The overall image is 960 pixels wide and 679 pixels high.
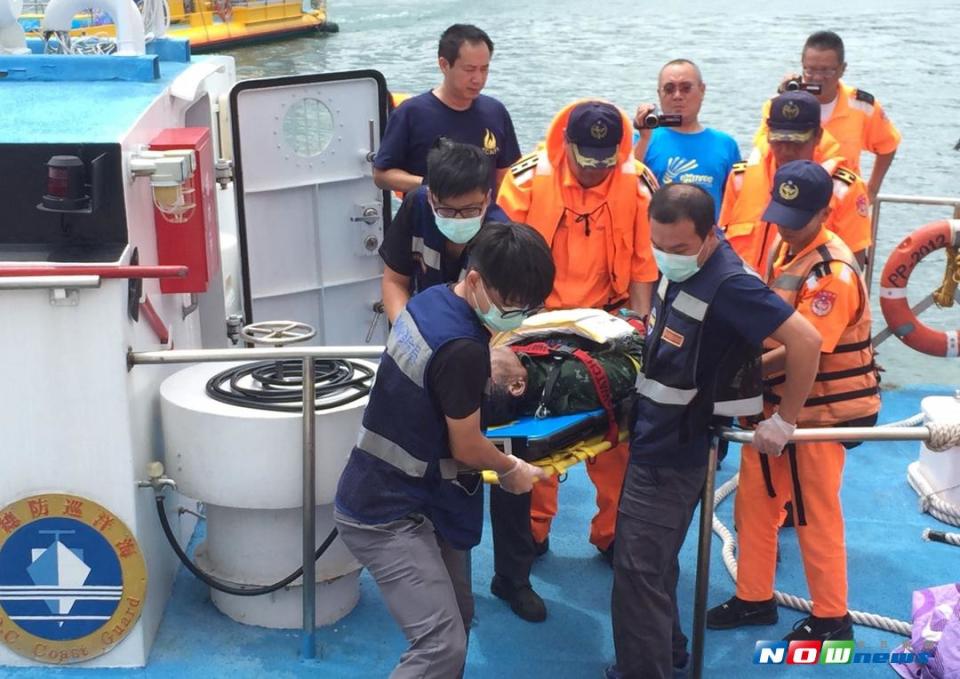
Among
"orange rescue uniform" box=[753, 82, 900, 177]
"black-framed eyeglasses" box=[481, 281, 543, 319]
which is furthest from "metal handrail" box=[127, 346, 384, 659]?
"orange rescue uniform" box=[753, 82, 900, 177]

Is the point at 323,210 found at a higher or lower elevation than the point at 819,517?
higher

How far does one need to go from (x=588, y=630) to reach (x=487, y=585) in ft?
1.49

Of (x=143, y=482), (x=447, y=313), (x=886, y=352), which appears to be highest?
(x=447, y=313)

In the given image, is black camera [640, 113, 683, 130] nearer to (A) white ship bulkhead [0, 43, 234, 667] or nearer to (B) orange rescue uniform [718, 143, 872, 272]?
(B) orange rescue uniform [718, 143, 872, 272]

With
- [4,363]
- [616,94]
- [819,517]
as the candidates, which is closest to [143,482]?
[4,363]

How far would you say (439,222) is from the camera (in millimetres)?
3570

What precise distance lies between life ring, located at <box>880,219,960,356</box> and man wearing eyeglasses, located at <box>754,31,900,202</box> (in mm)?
447

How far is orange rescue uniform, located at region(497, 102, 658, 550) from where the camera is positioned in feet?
14.0

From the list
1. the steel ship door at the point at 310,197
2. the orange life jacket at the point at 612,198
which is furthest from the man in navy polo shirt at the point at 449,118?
the steel ship door at the point at 310,197

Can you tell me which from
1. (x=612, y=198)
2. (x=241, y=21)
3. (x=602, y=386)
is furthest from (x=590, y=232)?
(x=241, y=21)

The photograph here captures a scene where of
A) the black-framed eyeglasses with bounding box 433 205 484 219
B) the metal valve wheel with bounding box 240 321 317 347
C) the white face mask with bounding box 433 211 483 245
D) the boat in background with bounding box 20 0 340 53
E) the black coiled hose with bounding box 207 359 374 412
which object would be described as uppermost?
the black-framed eyeglasses with bounding box 433 205 484 219

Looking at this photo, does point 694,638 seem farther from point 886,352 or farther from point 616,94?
point 616,94

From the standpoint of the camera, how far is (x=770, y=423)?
3189 mm

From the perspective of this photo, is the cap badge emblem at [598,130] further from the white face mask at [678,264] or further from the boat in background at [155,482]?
the boat in background at [155,482]
